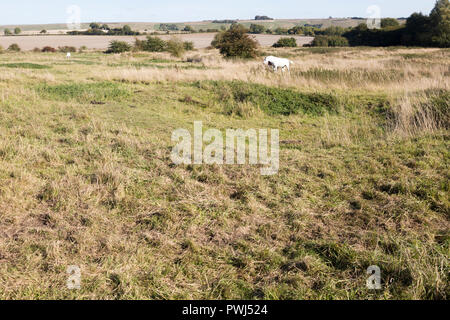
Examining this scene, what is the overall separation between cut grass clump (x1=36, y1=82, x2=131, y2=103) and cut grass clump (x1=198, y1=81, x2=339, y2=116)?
11.6 ft

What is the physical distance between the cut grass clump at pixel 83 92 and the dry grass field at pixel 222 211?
7.61 feet

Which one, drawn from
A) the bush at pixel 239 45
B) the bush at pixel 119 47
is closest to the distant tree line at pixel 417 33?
the bush at pixel 239 45

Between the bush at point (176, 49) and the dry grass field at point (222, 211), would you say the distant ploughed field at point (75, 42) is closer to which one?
the bush at point (176, 49)

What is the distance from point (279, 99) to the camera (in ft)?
36.7

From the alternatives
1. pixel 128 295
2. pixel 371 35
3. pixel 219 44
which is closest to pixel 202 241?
pixel 128 295

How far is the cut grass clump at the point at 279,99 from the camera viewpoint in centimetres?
1041

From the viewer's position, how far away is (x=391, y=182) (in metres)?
5.07

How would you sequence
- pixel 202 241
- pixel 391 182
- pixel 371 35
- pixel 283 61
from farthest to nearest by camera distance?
pixel 371 35 < pixel 283 61 < pixel 391 182 < pixel 202 241

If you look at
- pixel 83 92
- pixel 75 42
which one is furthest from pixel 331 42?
pixel 83 92

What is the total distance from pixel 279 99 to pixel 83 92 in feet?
22.2

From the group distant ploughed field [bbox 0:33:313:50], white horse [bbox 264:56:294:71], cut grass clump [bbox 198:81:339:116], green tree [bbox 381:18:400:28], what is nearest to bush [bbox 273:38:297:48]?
distant ploughed field [bbox 0:33:313:50]

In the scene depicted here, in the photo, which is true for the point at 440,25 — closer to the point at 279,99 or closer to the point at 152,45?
the point at 152,45

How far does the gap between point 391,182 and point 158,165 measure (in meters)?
3.70
